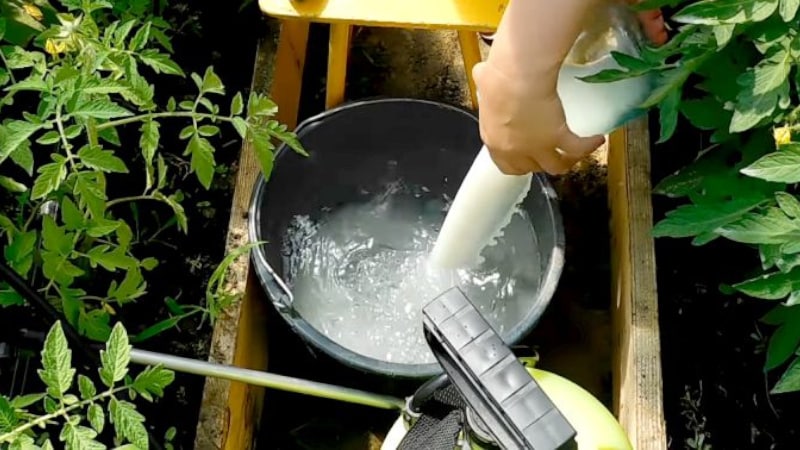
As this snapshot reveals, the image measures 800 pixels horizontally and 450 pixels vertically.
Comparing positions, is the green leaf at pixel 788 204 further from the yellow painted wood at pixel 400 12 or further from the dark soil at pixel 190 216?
the dark soil at pixel 190 216

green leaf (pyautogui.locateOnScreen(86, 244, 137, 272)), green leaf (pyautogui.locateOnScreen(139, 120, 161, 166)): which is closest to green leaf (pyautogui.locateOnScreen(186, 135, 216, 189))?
green leaf (pyautogui.locateOnScreen(139, 120, 161, 166))

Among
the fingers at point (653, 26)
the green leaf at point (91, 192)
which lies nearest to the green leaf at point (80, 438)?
the green leaf at point (91, 192)

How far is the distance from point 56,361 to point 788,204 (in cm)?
77

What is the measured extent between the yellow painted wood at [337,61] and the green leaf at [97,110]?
56cm

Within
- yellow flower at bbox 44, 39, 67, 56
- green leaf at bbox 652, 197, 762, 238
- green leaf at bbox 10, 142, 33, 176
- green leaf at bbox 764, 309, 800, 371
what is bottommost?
green leaf at bbox 764, 309, 800, 371

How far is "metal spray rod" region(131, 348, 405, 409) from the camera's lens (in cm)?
130

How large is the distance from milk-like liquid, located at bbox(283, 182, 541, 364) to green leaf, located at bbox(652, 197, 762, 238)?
21.1 inches

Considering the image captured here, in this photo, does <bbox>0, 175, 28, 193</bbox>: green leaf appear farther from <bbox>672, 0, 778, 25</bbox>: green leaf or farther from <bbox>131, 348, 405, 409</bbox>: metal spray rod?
<bbox>672, 0, 778, 25</bbox>: green leaf

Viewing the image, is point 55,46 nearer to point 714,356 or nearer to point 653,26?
point 653,26

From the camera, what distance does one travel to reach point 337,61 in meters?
1.72

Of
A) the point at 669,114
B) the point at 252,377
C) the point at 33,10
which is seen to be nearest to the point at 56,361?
the point at 252,377

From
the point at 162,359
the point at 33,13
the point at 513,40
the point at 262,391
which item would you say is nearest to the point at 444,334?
the point at 513,40

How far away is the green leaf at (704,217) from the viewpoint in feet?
3.80

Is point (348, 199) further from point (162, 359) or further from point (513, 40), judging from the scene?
point (513, 40)
